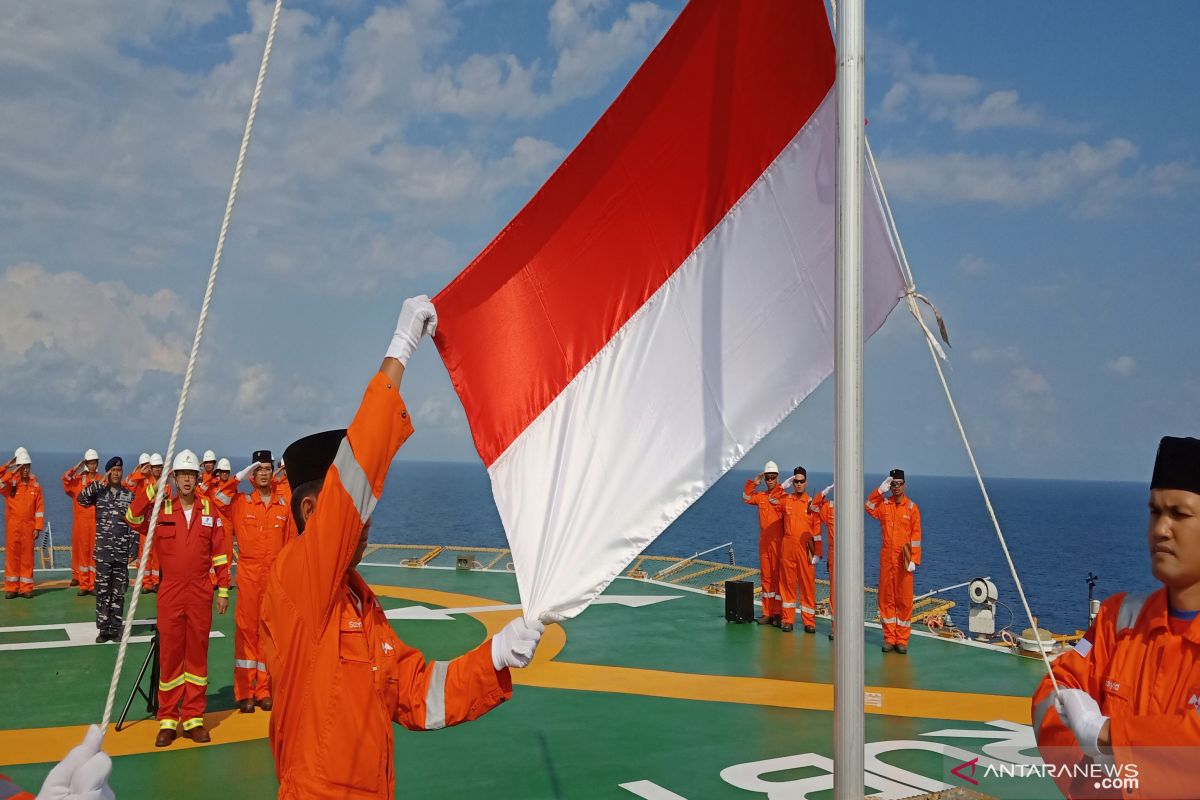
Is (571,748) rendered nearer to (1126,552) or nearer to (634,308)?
(634,308)

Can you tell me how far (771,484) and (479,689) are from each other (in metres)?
9.81

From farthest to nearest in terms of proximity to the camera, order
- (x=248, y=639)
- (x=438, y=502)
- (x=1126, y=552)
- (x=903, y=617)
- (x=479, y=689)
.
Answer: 1. (x=438, y=502)
2. (x=1126, y=552)
3. (x=903, y=617)
4. (x=248, y=639)
5. (x=479, y=689)

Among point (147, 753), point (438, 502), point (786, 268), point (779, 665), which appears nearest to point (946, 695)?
point (779, 665)

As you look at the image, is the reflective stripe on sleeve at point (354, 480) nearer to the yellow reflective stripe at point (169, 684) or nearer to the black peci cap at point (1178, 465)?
the black peci cap at point (1178, 465)

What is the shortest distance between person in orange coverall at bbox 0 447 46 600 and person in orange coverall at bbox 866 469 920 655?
12114 mm

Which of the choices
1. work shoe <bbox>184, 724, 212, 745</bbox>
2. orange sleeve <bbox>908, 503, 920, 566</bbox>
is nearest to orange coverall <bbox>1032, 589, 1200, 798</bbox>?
work shoe <bbox>184, 724, 212, 745</bbox>

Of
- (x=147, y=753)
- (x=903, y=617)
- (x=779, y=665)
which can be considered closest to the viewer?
(x=147, y=753)

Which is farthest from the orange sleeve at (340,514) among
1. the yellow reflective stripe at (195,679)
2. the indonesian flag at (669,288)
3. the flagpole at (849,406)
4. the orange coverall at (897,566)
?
the orange coverall at (897,566)

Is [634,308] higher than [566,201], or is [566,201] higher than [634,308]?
[566,201]

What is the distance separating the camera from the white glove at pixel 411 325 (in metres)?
3.07

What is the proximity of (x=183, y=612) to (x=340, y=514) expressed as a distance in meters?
5.76

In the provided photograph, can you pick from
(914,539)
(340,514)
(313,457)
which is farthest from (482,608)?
(340,514)

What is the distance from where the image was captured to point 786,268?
13.2ft

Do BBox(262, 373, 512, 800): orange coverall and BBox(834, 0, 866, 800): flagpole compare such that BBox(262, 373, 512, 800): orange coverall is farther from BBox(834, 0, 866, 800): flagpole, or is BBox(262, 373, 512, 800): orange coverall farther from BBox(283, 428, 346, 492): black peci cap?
BBox(834, 0, 866, 800): flagpole
